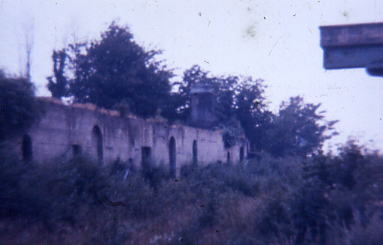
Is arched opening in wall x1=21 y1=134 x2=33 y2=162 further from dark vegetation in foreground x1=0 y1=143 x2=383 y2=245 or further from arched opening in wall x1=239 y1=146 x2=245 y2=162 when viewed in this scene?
arched opening in wall x1=239 y1=146 x2=245 y2=162

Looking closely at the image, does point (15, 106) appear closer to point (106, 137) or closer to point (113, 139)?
point (106, 137)

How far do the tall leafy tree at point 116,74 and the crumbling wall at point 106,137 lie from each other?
7173mm

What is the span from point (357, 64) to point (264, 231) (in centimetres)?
394

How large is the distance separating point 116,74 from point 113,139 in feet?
53.7

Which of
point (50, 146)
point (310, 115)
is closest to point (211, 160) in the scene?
point (310, 115)

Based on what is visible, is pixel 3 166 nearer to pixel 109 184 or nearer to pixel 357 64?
pixel 109 184

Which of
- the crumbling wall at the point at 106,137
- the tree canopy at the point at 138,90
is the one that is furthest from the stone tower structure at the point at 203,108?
the crumbling wall at the point at 106,137

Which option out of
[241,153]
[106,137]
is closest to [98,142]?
[106,137]

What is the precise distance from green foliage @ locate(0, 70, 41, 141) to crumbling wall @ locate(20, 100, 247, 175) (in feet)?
2.35

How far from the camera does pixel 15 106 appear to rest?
12.9 metres

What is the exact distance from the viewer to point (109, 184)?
1332cm

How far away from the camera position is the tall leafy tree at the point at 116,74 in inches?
1379

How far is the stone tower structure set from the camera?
38.0 m

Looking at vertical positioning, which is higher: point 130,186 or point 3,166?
point 3,166
